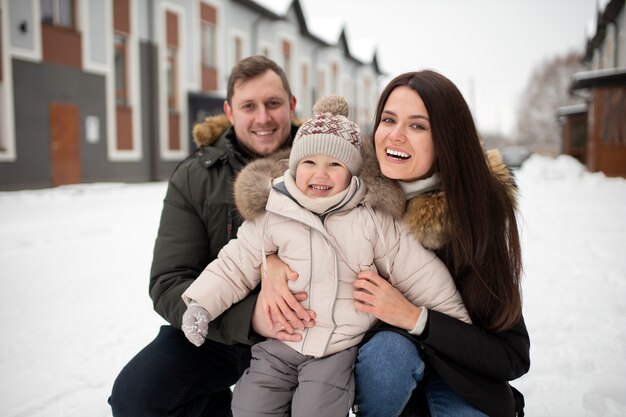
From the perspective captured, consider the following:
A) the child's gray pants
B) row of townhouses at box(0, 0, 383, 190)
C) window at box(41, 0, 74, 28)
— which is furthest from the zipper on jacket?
window at box(41, 0, 74, 28)

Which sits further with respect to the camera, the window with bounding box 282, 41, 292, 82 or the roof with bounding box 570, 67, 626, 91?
the window with bounding box 282, 41, 292, 82

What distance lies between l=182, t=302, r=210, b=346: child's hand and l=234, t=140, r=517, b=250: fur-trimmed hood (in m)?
0.46

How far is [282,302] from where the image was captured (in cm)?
208

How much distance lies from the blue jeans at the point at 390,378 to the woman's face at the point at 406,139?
717 mm

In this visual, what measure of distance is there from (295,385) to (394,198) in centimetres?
90

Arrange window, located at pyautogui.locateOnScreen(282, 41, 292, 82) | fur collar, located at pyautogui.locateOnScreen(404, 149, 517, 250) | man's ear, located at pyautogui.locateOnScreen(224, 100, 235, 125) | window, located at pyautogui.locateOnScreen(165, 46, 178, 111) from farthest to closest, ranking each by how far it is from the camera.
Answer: window, located at pyautogui.locateOnScreen(282, 41, 292, 82) → window, located at pyautogui.locateOnScreen(165, 46, 178, 111) → man's ear, located at pyautogui.locateOnScreen(224, 100, 235, 125) → fur collar, located at pyautogui.locateOnScreen(404, 149, 517, 250)

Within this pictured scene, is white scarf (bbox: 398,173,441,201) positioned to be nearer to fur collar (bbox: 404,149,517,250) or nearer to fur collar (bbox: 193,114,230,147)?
fur collar (bbox: 404,149,517,250)

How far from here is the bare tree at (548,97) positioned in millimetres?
50906

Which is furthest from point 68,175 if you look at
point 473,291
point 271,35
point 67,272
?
point 473,291

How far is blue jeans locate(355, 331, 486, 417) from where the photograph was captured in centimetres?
199

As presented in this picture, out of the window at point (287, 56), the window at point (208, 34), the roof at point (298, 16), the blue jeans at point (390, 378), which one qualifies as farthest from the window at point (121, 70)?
the blue jeans at point (390, 378)

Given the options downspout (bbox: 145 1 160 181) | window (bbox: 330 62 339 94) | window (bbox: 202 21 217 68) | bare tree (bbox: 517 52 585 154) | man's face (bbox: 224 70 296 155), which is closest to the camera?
man's face (bbox: 224 70 296 155)

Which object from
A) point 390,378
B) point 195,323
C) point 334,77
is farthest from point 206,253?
point 334,77

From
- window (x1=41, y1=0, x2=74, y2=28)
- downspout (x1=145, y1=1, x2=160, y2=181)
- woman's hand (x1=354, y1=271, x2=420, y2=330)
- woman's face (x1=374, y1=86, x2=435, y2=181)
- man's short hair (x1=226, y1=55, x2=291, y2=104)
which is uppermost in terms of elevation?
window (x1=41, y1=0, x2=74, y2=28)
